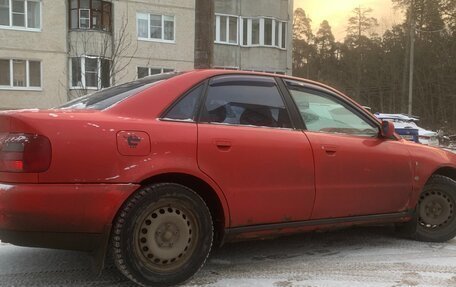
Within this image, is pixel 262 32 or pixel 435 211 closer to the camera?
pixel 435 211

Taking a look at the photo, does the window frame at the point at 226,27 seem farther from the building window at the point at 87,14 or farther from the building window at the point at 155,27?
the building window at the point at 87,14

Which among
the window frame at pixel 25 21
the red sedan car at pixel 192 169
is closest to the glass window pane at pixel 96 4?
the window frame at pixel 25 21

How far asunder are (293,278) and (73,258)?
1883mm

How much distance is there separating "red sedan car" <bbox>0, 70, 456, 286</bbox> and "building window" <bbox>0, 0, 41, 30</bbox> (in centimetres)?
2361

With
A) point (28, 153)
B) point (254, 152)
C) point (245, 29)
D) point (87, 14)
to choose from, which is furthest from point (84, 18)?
point (28, 153)

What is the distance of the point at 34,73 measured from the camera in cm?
2623

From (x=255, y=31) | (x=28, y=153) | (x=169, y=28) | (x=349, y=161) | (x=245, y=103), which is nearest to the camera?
(x=28, y=153)

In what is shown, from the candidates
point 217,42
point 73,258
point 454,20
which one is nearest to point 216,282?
point 73,258

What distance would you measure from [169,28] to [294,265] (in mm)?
26559

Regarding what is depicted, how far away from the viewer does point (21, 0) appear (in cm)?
2578

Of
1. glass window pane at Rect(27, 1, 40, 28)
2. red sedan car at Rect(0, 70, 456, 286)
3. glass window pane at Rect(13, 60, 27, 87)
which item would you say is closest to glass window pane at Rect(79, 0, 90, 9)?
glass window pane at Rect(27, 1, 40, 28)

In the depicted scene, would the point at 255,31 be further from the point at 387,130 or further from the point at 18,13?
the point at 387,130

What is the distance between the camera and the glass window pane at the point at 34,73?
26062mm

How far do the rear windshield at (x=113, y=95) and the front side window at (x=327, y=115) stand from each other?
3.85ft
